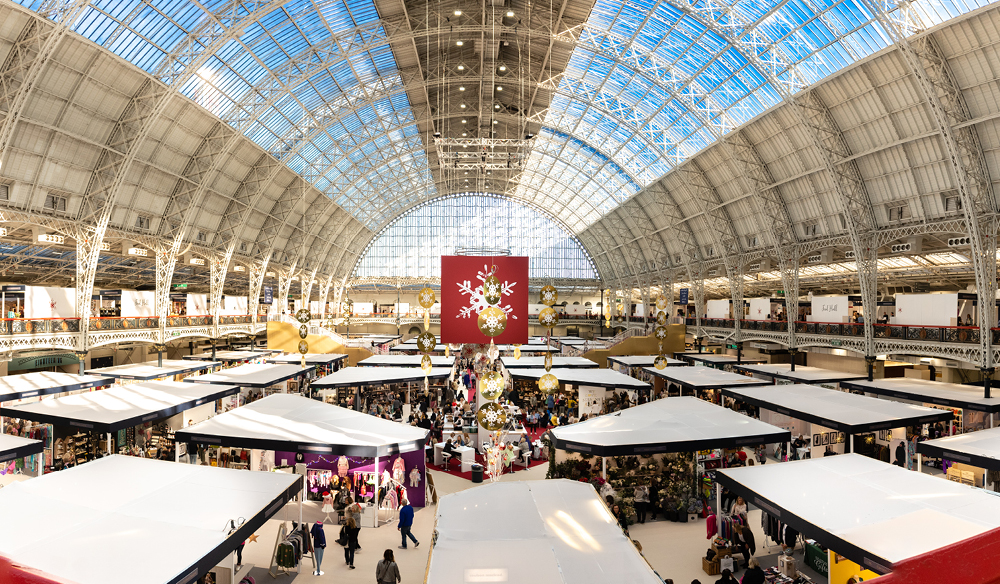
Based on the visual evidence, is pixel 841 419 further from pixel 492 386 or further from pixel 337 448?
pixel 337 448

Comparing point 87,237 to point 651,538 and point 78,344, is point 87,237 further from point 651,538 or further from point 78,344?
point 651,538

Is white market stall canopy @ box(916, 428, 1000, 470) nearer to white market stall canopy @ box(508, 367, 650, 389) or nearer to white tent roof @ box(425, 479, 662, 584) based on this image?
white tent roof @ box(425, 479, 662, 584)

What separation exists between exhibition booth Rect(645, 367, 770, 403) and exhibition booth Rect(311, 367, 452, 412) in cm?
1049

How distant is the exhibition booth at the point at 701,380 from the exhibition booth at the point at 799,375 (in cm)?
156

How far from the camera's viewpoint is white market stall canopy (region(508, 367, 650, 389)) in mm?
23375

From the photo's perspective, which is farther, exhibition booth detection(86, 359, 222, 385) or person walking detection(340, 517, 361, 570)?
exhibition booth detection(86, 359, 222, 385)

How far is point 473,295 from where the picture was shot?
1745 cm

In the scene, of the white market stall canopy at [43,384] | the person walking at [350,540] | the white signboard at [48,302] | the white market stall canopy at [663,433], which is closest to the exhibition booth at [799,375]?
the white market stall canopy at [663,433]

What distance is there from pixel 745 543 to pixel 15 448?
1643cm

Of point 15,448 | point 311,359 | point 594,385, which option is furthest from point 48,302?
point 594,385

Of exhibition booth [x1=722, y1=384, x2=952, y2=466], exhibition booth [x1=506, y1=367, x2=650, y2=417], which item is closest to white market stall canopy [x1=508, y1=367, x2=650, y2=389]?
exhibition booth [x1=506, y1=367, x2=650, y2=417]

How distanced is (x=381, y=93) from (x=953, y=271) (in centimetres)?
3568

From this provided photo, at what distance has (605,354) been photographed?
3806 cm

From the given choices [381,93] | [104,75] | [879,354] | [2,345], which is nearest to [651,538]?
[879,354]
